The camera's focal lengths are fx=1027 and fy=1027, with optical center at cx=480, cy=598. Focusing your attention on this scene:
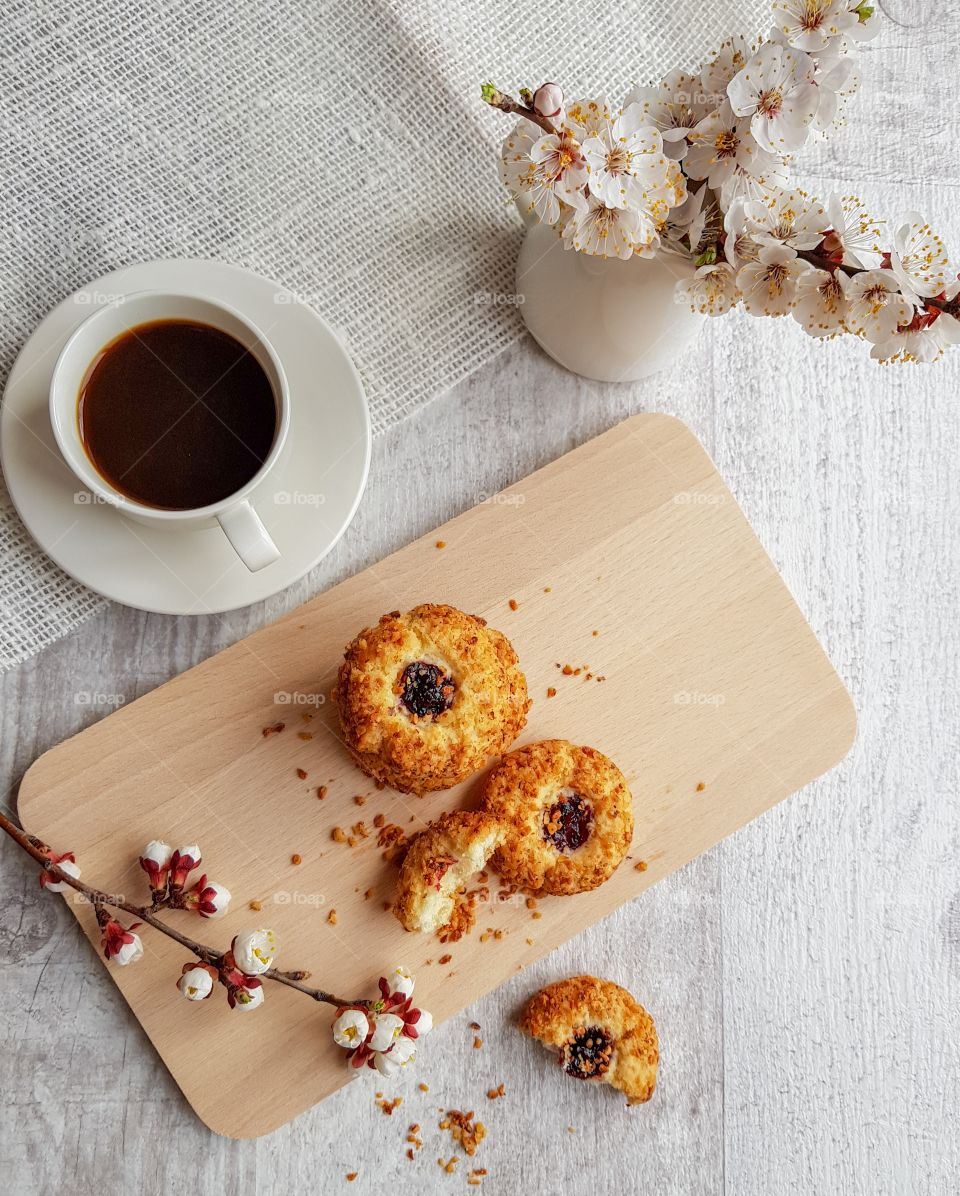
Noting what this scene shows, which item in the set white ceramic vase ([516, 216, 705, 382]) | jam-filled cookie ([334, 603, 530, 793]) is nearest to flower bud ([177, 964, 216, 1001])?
jam-filled cookie ([334, 603, 530, 793])

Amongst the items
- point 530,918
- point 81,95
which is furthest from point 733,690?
point 81,95

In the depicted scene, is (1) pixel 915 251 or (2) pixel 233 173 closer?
(1) pixel 915 251

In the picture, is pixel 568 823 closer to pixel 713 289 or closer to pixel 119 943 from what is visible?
pixel 119 943

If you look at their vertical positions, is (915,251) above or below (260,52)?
below

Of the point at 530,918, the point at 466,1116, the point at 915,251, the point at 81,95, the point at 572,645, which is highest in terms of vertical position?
the point at 81,95

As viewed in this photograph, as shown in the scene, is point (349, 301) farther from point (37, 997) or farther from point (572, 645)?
point (37, 997)

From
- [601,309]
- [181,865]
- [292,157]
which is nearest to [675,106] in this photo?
[601,309]
